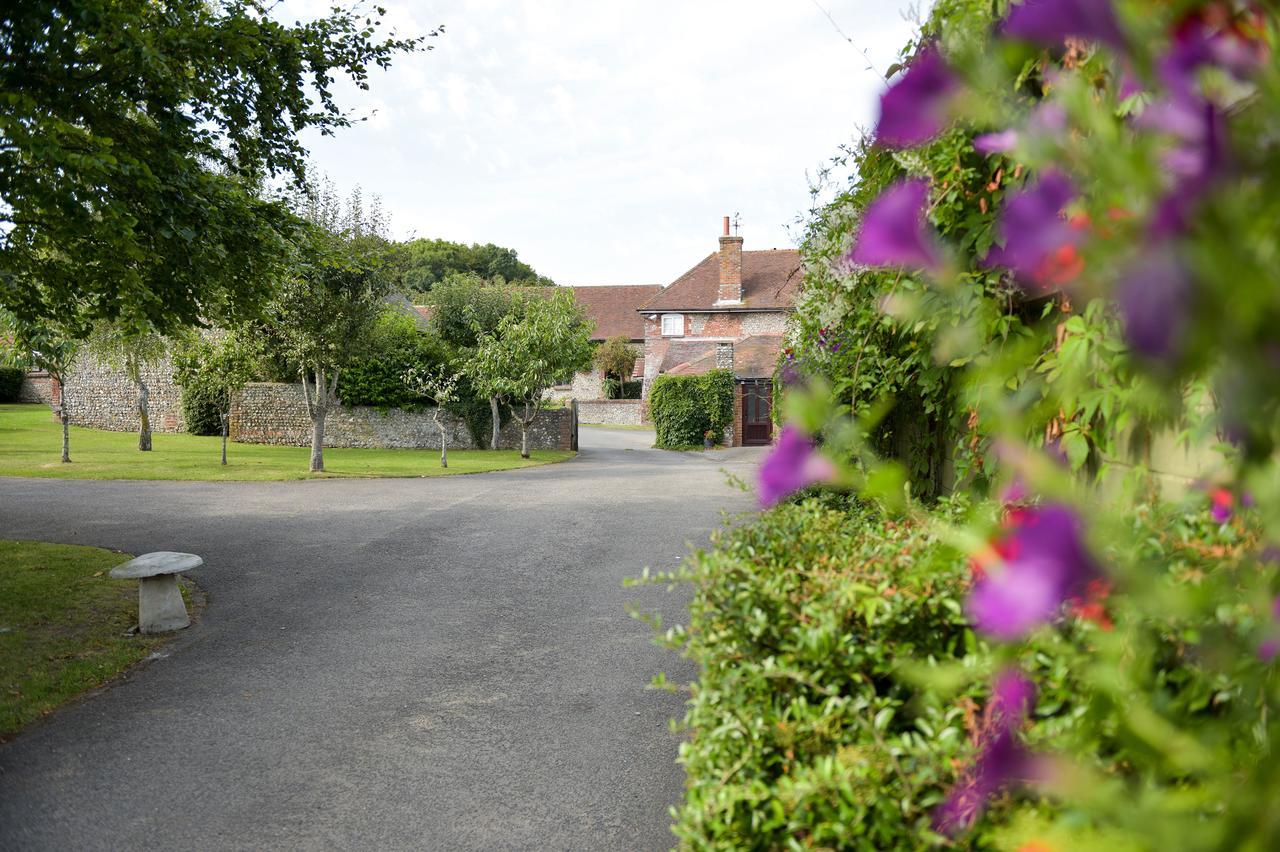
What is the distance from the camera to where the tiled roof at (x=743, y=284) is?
43.9 metres

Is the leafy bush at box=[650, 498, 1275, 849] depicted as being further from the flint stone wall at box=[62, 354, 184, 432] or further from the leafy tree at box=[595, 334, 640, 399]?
the leafy tree at box=[595, 334, 640, 399]

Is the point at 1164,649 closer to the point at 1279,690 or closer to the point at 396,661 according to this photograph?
the point at 1279,690

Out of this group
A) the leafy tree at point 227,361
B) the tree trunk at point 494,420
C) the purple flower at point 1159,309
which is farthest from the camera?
the tree trunk at point 494,420

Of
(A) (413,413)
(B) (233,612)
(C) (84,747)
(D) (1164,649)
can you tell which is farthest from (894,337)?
(A) (413,413)

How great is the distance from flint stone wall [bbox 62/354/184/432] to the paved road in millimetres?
24063

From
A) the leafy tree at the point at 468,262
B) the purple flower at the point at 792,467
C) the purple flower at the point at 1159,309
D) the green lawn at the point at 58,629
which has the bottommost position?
the green lawn at the point at 58,629

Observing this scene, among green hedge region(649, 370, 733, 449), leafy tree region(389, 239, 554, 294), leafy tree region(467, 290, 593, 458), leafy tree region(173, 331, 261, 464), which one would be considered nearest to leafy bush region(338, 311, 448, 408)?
leafy tree region(467, 290, 593, 458)

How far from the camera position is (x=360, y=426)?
95.1 feet

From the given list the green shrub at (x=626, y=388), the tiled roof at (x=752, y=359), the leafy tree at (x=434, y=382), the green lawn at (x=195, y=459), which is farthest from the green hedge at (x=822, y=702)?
the green shrub at (x=626, y=388)

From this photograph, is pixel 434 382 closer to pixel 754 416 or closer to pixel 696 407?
pixel 696 407

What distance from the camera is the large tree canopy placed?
7.20m

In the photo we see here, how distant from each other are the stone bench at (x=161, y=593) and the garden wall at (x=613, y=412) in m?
40.2

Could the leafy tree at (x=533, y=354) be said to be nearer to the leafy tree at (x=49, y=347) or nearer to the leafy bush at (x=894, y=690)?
the leafy tree at (x=49, y=347)

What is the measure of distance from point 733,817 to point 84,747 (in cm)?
431
